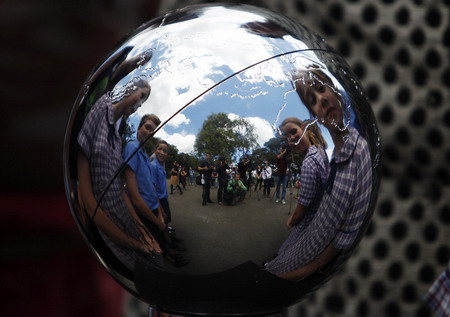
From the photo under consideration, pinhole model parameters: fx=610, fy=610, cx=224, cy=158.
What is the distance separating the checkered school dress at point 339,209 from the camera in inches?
16.0

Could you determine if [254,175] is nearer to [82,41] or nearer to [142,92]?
[142,92]

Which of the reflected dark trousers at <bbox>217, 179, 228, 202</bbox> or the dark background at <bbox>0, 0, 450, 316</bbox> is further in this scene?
the dark background at <bbox>0, 0, 450, 316</bbox>

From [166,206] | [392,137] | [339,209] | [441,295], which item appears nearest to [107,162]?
[166,206]

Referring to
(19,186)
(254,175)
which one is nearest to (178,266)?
(254,175)

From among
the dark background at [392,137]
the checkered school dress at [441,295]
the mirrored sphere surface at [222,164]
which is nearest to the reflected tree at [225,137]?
the mirrored sphere surface at [222,164]

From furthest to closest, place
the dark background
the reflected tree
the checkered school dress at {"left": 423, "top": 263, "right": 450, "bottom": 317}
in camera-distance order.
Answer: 1. the dark background
2. the checkered school dress at {"left": 423, "top": 263, "right": 450, "bottom": 317}
3. the reflected tree

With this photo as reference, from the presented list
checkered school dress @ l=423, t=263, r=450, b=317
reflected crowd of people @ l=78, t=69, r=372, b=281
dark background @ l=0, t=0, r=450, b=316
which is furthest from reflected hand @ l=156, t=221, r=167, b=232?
dark background @ l=0, t=0, r=450, b=316

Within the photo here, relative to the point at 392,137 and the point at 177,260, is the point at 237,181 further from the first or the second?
the point at 392,137

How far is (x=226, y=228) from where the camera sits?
1.26 feet

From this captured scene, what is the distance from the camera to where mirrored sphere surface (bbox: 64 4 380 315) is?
15.2 inches

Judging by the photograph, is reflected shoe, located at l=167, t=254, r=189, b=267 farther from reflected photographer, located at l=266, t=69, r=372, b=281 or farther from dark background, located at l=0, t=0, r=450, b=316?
dark background, located at l=0, t=0, r=450, b=316

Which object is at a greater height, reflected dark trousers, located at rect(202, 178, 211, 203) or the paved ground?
reflected dark trousers, located at rect(202, 178, 211, 203)

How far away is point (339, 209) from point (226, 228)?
3.3 inches

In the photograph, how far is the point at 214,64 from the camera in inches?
A: 15.7
